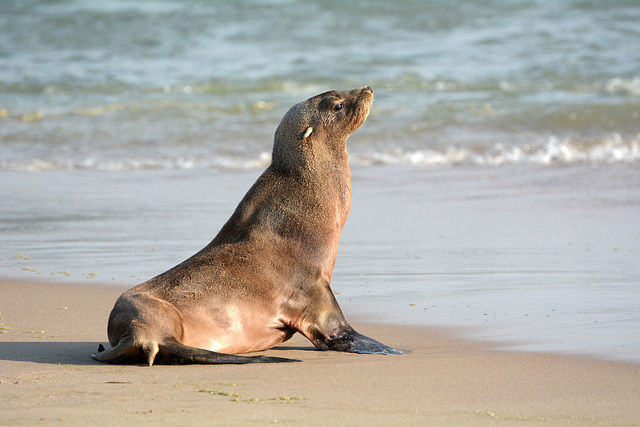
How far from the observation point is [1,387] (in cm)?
397

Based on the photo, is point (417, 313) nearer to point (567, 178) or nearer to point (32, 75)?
point (567, 178)

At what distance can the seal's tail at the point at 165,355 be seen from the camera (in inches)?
174

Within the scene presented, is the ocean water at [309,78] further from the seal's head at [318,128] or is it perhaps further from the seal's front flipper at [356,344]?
the seal's front flipper at [356,344]

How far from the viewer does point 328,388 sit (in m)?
3.99

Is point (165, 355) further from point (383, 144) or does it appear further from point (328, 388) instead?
point (383, 144)

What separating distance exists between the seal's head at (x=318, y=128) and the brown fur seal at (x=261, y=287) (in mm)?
10

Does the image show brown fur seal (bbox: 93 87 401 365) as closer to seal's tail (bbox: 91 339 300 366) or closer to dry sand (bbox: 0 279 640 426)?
seal's tail (bbox: 91 339 300 366)

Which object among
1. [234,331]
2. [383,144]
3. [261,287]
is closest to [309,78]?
[383,144]

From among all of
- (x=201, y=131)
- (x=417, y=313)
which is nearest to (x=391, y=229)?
(x=417, y=313)

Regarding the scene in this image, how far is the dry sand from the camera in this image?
3.47 m

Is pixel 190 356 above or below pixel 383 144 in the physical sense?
below

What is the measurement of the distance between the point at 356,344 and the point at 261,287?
57 centimetres

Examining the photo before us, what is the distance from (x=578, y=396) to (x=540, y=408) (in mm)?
273

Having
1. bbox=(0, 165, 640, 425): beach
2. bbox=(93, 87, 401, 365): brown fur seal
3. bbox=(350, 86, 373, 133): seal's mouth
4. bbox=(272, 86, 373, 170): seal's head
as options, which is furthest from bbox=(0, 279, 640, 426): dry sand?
bbox=(350, 86, 373, 133): seal's mouth
